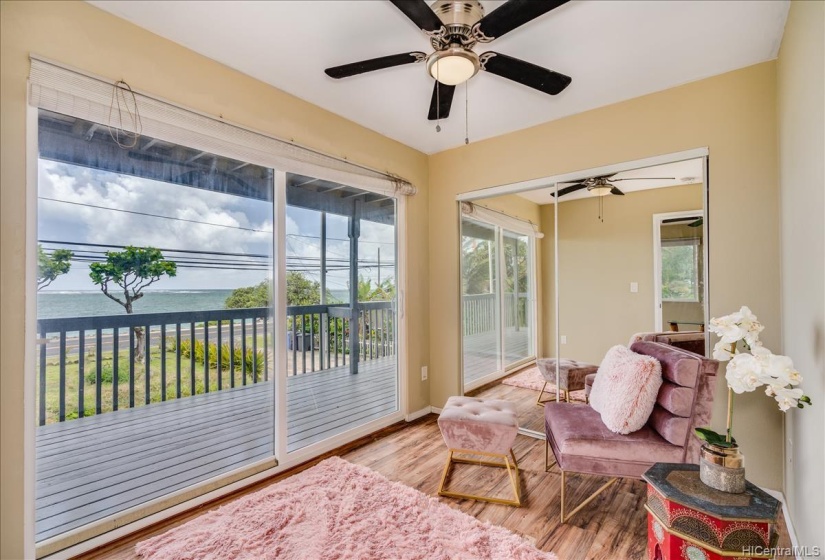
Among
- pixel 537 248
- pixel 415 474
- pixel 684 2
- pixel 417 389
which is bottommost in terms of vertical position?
pixel 415 474

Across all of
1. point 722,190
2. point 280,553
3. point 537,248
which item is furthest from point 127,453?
point 722,190

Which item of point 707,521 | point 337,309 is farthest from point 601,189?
point 337,309

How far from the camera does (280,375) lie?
8.31ft

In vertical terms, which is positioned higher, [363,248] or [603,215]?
[603,215]

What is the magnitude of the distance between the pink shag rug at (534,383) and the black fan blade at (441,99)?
225 centimetres

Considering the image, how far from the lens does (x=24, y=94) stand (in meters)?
1.59

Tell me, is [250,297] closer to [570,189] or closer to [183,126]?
[183,126]

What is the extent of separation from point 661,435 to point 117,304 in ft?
9.96

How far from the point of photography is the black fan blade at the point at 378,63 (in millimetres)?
1667

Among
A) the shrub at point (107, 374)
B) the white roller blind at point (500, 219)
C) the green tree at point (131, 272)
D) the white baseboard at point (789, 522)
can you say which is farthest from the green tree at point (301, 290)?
the white baseboard at point (789, 522)

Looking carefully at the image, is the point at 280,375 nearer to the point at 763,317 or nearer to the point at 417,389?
the point at 417,389

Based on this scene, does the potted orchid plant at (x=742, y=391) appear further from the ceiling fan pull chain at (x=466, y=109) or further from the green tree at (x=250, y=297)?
the green tree at (x=250, y=297)

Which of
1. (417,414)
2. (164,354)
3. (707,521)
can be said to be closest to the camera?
(707,521)

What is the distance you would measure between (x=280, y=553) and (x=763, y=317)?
9.77ft
